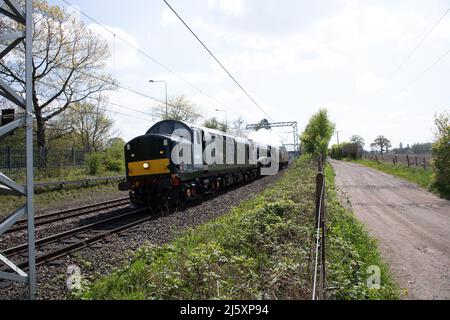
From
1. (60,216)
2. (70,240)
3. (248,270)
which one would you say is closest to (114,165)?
(60,216)

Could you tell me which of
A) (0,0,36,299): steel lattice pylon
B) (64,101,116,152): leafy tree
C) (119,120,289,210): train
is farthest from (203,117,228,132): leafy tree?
(0,0,36,299): steel lattice pylon

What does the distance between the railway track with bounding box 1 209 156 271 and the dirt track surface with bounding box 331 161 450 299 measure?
633cm

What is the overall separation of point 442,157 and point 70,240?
1646 centimetres

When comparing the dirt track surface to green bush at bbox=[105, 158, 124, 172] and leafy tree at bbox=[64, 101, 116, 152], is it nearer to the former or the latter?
green bush at bbox=[105, 158, 124, 172]

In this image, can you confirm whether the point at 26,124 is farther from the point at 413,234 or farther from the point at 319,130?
the point at 319,130

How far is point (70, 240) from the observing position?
8.38 m

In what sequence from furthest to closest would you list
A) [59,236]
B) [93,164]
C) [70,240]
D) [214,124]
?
1. [214,124]
2. [93,164]
3. [59,236]
4. [70,240]

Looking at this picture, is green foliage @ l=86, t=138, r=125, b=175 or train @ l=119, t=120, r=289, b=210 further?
green foliage @ l=86, t=138, r=125, b=175

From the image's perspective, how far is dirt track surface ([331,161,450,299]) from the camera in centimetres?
577

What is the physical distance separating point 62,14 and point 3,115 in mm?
27458

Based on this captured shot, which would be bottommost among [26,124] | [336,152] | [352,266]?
[352,266]

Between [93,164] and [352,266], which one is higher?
[93,164]
